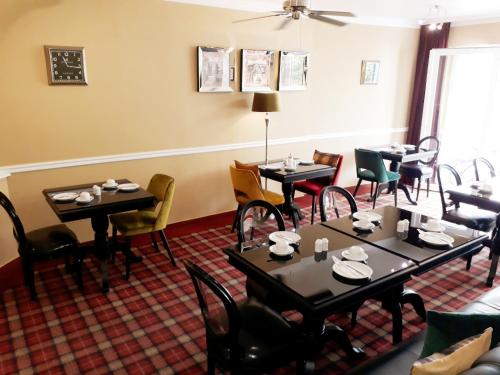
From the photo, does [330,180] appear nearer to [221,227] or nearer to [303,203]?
[303,203]

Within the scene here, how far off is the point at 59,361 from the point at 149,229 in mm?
1360

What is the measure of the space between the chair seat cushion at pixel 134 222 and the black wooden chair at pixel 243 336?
1727mm

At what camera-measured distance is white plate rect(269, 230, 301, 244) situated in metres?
2.63

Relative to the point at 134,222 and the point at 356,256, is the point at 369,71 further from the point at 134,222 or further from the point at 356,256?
the point at 356,256

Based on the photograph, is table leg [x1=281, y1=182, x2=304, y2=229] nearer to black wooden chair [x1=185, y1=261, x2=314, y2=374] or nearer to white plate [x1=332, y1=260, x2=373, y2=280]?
white plate [x1=332, y1=260, x2=373, y2=280]

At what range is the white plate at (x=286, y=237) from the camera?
2.63 m

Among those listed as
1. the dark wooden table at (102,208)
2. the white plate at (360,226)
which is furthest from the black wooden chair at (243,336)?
the dark wooden table at (102,208)

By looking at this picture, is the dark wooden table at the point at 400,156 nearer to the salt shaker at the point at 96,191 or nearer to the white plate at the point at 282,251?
the white plate at the point at 282,251

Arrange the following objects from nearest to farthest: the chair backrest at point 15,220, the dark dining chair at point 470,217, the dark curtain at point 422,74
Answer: the chair backrest at point 15,220 → the dark dining chair at point 470,217 → the dark curtain at point 422,74

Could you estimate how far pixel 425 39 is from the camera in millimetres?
6414

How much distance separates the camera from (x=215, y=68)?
4559 millimetres

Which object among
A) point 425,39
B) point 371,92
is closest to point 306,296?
point 371,92

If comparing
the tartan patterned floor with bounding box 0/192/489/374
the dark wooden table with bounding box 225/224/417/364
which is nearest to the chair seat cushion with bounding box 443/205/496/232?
the tartan patterned floor with bounding box 0/192/489/374

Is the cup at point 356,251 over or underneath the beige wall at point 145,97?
underneath
